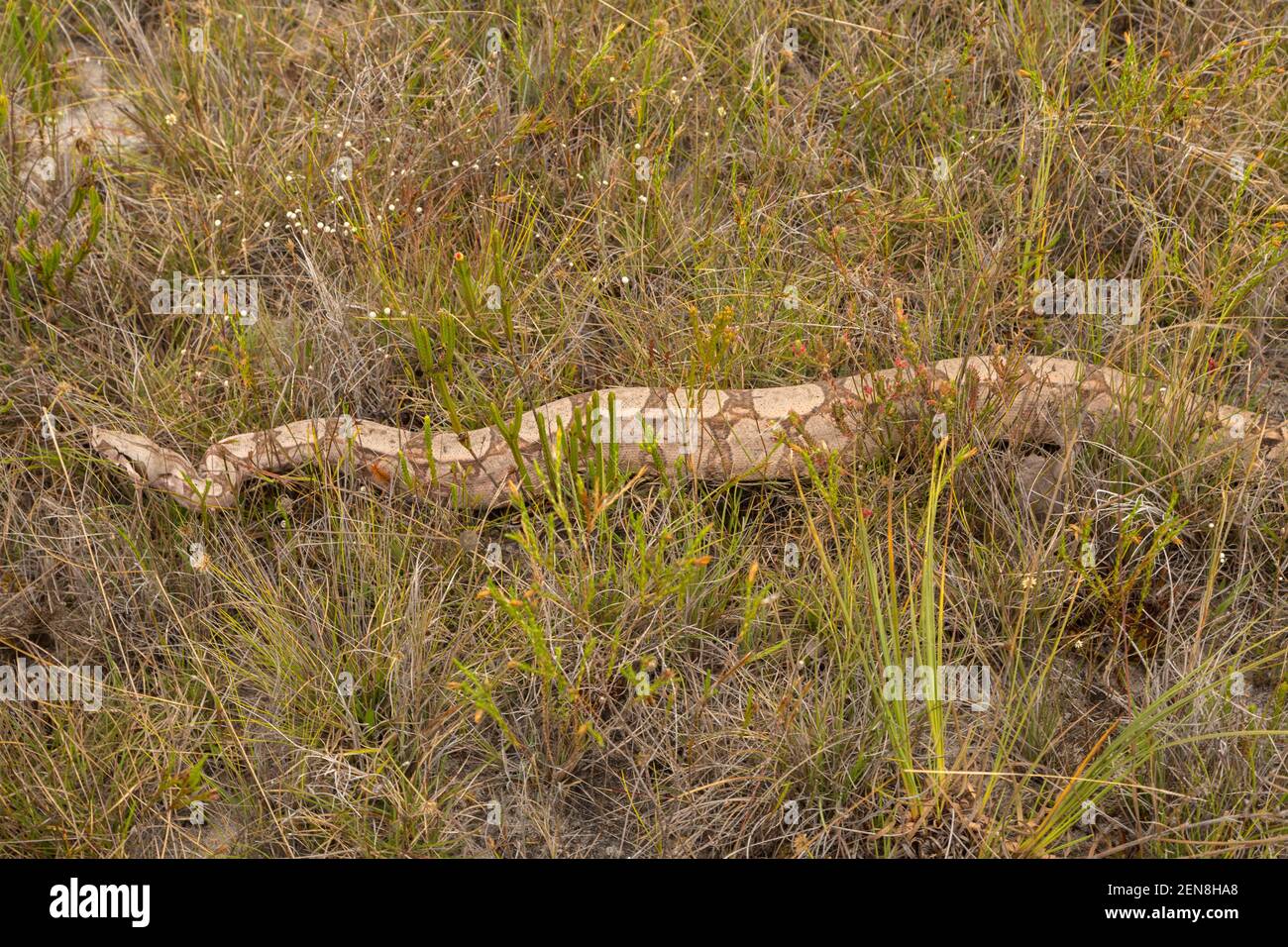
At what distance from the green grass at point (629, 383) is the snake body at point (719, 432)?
0.34ft

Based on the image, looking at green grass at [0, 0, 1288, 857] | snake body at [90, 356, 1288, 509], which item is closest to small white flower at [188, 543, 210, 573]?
green grass at [0, 0, 1288, 857]

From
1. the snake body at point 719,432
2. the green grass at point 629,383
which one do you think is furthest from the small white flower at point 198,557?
the snake body at point 719,432

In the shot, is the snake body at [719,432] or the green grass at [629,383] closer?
the green grass at [629,383]

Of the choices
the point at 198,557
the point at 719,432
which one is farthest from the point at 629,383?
the point at 198,557

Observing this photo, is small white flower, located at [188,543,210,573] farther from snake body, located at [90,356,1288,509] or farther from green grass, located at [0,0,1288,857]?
snake body, located at [90,356,1288,509]

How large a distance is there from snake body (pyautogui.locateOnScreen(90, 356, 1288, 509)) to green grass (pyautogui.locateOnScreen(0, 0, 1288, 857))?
102 mm

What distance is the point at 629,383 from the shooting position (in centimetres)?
467

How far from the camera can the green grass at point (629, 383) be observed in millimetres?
3588

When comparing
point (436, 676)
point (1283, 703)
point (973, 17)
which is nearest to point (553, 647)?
point (436, 676)

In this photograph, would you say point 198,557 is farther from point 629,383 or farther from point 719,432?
point 719,432

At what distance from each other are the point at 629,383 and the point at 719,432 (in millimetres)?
482

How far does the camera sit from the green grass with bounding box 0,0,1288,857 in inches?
141

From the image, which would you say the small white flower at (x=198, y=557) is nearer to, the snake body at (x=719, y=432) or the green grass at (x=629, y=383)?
the green grass at (x=629, y=383)

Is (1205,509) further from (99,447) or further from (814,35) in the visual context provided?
(99,447)
